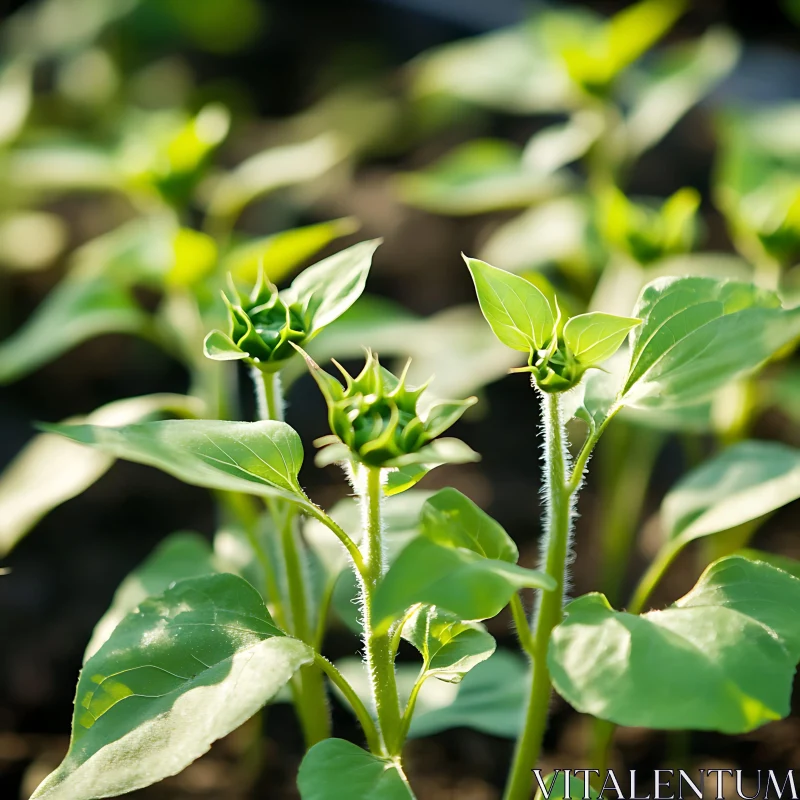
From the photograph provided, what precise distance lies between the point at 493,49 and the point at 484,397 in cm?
65

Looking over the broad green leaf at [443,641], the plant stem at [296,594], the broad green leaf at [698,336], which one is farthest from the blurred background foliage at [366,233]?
the broad green leaf at [698,336]

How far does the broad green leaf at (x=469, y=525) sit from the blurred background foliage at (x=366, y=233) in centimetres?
31

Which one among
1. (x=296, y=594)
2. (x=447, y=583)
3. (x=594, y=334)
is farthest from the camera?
(x=296, y=594)

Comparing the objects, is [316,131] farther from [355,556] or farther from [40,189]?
[355,556]

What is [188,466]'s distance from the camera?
532 mm

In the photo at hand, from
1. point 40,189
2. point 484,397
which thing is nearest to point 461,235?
point 484,397

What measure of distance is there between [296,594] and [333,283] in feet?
0.89

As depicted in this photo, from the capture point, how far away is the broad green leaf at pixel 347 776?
597 millimetres

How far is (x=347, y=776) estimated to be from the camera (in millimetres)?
616

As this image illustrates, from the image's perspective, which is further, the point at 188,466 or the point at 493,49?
the point at 493,49

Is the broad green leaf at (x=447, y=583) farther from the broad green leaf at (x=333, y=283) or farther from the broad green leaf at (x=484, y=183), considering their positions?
the broad green leaf at (x=484, y=183)

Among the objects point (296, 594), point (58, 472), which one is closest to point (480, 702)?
point (296, 594)

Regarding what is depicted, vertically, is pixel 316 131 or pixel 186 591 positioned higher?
pixel 186 591

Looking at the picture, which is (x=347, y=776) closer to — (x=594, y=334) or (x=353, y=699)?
→ (x=353, y=699)
